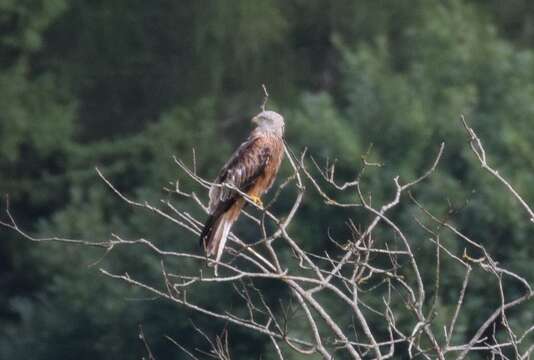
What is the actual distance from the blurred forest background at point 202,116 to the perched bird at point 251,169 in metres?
6.88

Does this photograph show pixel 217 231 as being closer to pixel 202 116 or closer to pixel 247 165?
pixel 247 165

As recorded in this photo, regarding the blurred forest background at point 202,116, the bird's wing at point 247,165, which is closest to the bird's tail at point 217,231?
the bird's wing at point 247,165

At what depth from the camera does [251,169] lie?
914cm

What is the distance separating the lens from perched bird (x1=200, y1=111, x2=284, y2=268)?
28.8 feet

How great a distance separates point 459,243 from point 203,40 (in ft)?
33.1

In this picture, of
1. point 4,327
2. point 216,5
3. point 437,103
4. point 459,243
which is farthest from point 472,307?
point 216,5

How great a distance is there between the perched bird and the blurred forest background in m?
6.88

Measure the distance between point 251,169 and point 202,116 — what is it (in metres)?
16.6

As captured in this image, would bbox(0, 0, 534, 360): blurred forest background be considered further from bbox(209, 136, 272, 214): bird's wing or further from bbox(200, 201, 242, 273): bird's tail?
bbox(200, 201, 242, 273): bird's tail

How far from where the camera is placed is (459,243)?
17.0m

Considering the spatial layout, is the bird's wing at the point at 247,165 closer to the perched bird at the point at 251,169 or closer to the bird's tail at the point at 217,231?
the perched bird at the point at 251,169

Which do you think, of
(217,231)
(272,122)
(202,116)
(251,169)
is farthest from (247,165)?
(202,116)

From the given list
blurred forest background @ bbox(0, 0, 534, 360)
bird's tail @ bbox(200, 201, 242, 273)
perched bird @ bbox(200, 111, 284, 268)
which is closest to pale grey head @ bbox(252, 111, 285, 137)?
perched bird @ bbox(200, 111, 284, 268)

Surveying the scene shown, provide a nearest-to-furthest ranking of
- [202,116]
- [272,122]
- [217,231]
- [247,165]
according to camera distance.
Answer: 1. [217,231]
2. [247,165]
3. [272,122]
4. [202,116]
